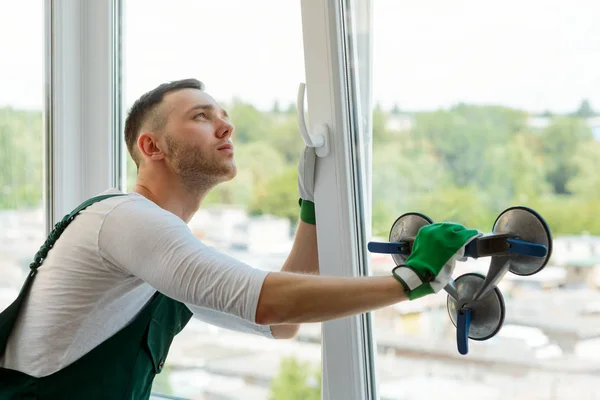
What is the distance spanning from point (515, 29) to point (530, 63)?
7cm

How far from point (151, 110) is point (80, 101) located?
21.9 inches

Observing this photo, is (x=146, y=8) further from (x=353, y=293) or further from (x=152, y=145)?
(x=353, y=293)

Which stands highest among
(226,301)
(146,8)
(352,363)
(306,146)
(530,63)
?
(146,8)

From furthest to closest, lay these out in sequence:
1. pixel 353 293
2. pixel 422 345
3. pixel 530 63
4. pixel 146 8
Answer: pixel 146 8
pixel 422 345
pixel 530 63
pixel 353 293

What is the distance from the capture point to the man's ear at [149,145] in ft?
5.59

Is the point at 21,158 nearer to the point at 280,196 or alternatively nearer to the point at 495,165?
the point at 280,196

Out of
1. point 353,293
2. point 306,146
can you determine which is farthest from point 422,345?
point 306,146

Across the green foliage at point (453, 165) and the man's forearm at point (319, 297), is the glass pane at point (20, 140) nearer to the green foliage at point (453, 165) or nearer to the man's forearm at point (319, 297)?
the green foliage at point (453, 165)

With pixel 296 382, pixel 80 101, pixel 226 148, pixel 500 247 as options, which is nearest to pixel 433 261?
pixel 500 247

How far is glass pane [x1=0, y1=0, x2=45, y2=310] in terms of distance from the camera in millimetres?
2150

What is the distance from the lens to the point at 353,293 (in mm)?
1251

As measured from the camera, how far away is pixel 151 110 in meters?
1.74

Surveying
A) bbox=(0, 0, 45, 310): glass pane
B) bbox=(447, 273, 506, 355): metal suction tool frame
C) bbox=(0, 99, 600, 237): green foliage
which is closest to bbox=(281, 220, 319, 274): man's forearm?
bbox=(0, 99, 600, 237): green foliage

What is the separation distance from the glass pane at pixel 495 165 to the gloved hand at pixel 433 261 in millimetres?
129
